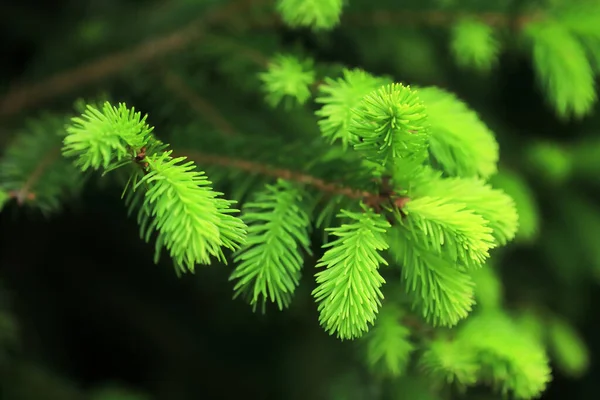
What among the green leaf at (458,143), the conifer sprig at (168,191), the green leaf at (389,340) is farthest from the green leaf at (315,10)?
the green leaf at (389,340)

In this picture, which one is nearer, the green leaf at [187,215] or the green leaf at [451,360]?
the green leaf at [187,215]

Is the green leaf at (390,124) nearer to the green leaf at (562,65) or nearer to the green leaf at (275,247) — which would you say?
the green leaf at (275,247)

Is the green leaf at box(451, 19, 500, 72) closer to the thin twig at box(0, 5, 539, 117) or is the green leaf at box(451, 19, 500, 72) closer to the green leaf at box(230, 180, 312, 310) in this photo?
A: the thin twig at box(0, 5, 539, 117)

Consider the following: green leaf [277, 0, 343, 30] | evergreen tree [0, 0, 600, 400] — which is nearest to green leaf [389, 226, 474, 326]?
evergreen tree [0, 0, 600, 400]

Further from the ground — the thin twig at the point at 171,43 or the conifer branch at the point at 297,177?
the thin twig at the point at 171,43

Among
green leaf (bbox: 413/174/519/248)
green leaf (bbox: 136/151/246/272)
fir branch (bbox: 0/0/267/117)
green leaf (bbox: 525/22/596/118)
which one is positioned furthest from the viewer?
fir branch (bbox: 0/0/267/117)

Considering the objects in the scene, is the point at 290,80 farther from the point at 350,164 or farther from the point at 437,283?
the point at 437,283

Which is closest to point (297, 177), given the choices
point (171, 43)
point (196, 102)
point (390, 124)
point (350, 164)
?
point (350, 164)
